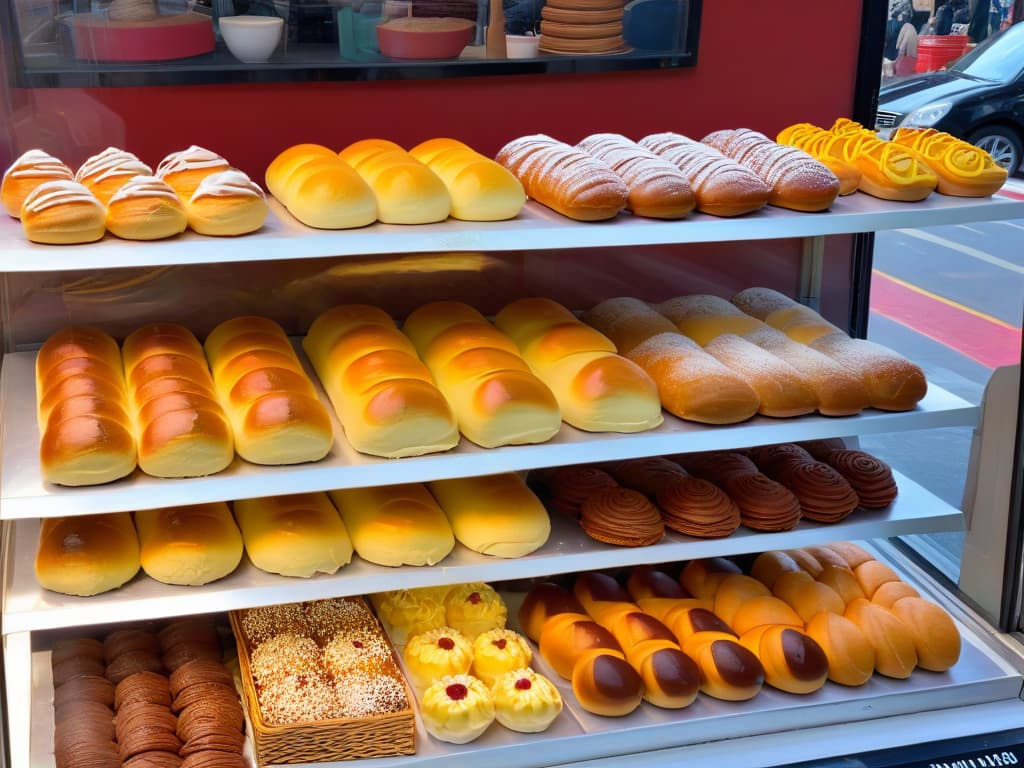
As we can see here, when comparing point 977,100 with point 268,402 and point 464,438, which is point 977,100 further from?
point 268,402

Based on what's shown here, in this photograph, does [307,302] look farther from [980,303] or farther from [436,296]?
[980,303]

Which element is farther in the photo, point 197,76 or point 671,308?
point 671,308

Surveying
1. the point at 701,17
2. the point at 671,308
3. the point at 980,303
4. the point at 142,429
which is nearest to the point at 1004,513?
the point at 980,303

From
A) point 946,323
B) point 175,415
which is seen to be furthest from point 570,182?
point 946,323

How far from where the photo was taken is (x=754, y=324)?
2.99 meters

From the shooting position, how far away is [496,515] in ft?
8.73

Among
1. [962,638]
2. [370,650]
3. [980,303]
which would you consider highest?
[980,303]

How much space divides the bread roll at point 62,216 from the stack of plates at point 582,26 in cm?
120

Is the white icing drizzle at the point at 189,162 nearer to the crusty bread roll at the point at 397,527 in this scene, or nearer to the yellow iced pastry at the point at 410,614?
the crusty bread roll at the point at 397,527

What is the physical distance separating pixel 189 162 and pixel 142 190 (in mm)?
253

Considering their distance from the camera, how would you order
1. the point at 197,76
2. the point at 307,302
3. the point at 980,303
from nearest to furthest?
the point at 197,76
the point at 307,302
the point at 980,303

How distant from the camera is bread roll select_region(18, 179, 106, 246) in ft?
7.06

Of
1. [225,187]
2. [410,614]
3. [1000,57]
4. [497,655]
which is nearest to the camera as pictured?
[225,187]

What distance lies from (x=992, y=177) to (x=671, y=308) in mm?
828
